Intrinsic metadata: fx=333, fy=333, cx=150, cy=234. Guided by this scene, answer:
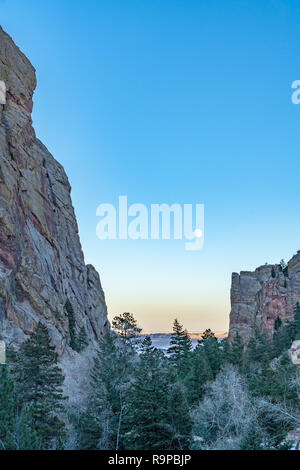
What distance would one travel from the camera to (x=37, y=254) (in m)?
43.7

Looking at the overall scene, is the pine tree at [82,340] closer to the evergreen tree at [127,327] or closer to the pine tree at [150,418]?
the evergreen tree at [127,327]

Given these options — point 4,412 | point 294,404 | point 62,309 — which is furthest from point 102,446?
point 62,309

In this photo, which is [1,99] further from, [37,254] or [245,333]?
[245,333]

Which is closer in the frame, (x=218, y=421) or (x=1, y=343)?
(x=218, y=421)

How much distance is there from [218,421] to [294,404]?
8.34 meters

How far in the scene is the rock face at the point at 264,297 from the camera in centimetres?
7225

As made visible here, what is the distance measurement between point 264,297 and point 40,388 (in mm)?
66395

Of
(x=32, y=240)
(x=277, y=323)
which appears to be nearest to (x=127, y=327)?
(x=32, y=240)

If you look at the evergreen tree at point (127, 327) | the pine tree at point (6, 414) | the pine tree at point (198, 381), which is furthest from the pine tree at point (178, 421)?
the evergreen tree at point (127, 327)

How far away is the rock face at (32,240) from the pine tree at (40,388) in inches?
314

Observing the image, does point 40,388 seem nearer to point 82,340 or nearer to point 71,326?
point 71,326

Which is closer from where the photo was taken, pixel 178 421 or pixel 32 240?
pixel 178 421

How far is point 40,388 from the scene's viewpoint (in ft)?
70.7

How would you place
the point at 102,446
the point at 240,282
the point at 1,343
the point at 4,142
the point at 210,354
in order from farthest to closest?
1. the point at 240,282
2. the point at 4,142
3. the point at 210,354
4. the point at 1,343
5. the point at 102,446
